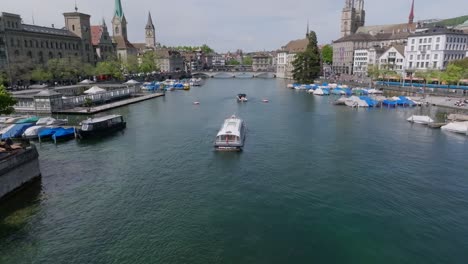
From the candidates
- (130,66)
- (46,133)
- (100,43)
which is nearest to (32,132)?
(46,133)

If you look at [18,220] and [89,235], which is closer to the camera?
[89,235]

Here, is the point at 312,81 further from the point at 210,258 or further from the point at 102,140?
the point at 210,258

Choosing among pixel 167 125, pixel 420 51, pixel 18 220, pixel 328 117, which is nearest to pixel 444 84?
pixel 420 51

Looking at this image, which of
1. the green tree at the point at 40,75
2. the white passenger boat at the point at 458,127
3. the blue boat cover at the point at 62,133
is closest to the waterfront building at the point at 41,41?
the green tree at the point at 40,75

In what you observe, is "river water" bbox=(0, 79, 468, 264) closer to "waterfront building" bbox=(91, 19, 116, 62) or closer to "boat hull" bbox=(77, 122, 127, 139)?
"boat hull" bbox=(77, 122, 127, 139)

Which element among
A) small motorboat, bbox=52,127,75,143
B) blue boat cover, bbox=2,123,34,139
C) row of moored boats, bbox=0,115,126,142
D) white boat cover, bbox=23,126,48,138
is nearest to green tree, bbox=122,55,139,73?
row of moored boats, bbox=0,115,126,142

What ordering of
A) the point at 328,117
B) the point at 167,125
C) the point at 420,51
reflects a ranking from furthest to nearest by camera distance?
1. the point at 420,51
2. the point at 328,117
3. the point at 167,125
